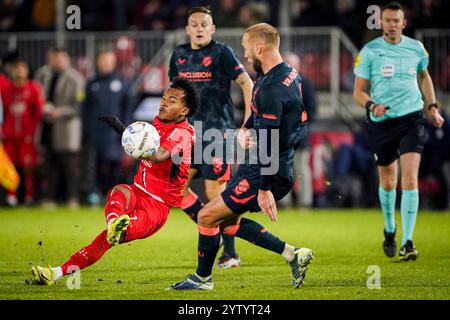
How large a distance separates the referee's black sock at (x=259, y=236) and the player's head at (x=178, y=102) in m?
1.11

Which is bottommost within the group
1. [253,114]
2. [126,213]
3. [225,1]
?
[126,213]

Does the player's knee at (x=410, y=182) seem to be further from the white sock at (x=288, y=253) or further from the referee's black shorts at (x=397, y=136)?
the white sock at (x=288, y=253)

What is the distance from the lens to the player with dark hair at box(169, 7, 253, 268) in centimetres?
1072

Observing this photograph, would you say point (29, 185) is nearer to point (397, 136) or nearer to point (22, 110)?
point (22, 110)

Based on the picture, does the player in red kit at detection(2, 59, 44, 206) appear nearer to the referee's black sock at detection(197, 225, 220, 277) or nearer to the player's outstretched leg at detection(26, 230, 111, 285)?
the player's outstretched leg at detection(26, 230, 111, 285)

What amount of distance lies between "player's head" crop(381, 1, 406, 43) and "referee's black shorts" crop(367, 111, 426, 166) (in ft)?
2.86

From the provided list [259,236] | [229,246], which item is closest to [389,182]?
[229,246]

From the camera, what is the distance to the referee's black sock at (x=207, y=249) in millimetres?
8547

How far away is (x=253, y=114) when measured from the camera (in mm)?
8812

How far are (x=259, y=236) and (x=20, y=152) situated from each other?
10.3m

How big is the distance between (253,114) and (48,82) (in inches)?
408

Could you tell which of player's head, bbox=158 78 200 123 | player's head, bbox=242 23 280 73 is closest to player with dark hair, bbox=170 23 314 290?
player's head, bbox=242 23 280 73
